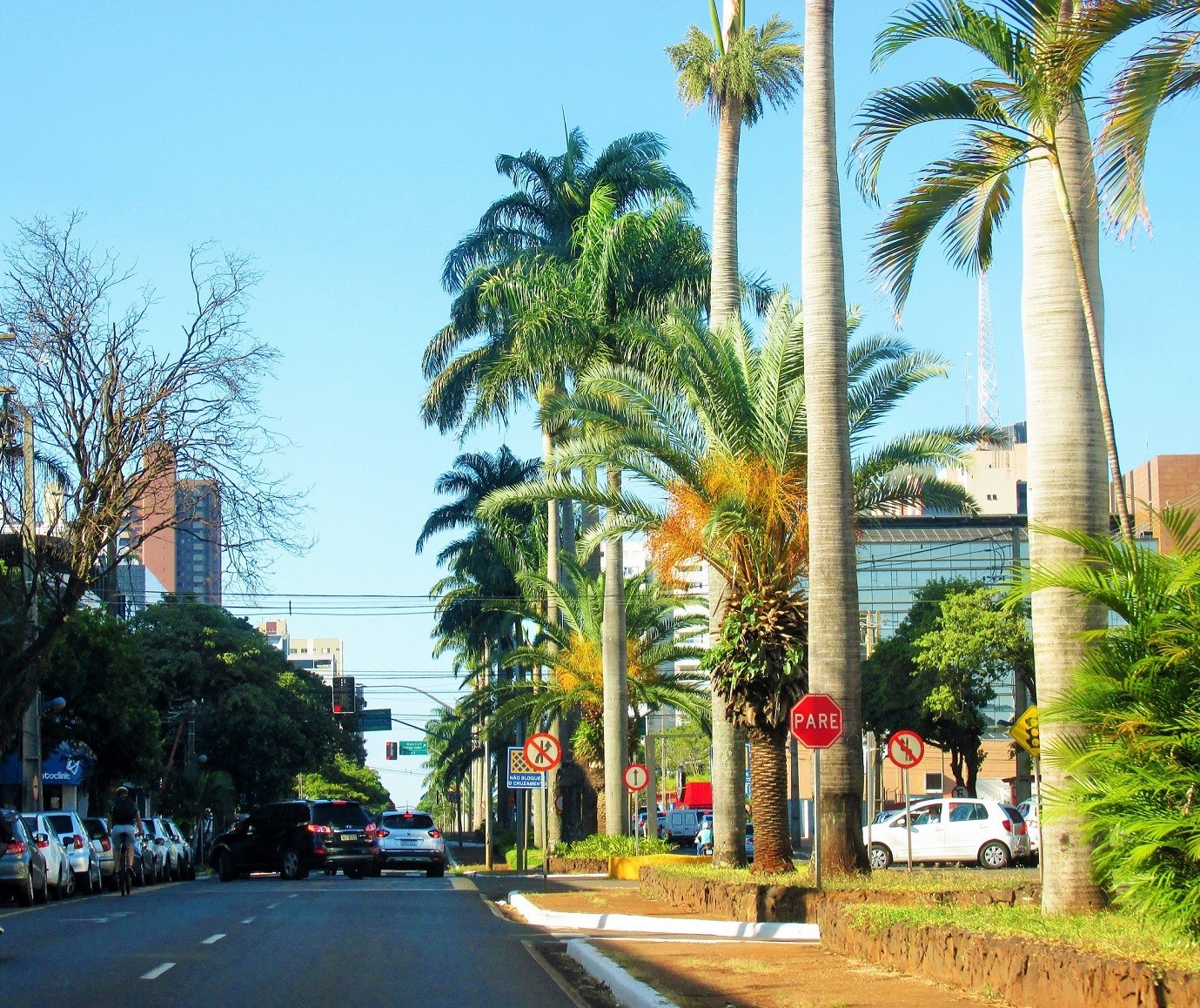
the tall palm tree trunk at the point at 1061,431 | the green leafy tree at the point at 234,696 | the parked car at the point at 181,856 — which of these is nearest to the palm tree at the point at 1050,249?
the tall palm tree trunk at the point at 1061,431

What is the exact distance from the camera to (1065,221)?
44.3 feet

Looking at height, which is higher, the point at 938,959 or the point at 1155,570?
the point at 1155,570

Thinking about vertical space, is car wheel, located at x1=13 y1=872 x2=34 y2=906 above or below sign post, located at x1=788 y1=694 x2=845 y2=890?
below

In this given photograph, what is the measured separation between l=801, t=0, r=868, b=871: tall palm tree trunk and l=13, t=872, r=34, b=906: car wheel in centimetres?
1371

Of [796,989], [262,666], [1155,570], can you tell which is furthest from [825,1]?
[262,666]

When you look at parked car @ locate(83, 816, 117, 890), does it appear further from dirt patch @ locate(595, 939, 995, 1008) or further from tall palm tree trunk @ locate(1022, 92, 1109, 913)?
tall palm tree trunk @ locate(1022, 92, 1109, 913)

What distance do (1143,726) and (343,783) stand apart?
13291 cm

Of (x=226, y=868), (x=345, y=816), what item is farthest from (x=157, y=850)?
(x=345, y=816)

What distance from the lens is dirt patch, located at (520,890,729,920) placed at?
2032 cm

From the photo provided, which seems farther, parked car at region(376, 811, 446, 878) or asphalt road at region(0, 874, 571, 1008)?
parked car at region(376, 811, 446, 878)

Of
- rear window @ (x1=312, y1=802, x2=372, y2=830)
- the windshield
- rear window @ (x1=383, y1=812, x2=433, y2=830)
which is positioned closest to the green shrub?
rear window @ (x1=383, y1=812, x2=433, y2=830)

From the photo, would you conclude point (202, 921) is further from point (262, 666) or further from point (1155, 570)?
point (262, 666)

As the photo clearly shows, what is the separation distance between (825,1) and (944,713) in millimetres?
37465

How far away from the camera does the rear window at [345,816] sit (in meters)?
37.2
